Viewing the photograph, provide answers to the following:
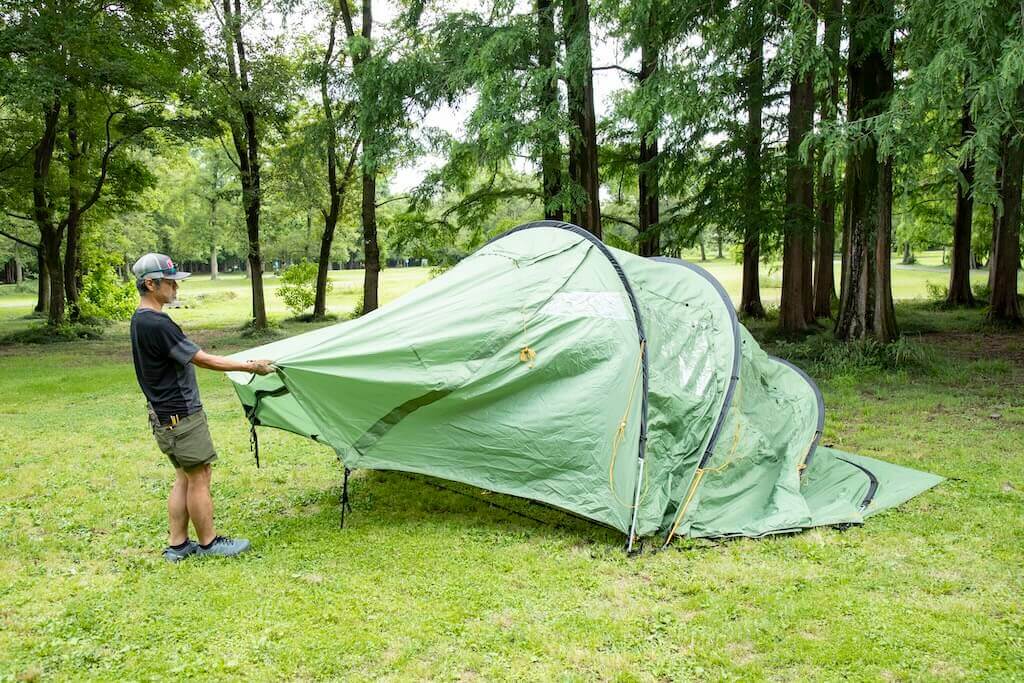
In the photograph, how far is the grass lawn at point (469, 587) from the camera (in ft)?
11.2

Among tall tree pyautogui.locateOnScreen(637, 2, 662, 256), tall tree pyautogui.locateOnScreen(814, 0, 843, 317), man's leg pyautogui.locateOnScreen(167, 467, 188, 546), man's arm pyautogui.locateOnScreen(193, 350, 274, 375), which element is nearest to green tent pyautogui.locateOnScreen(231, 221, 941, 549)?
man's arm pyautogui.locateOnScreen(193, 350, 274, 375)

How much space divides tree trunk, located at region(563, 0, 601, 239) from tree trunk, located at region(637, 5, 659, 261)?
867mm

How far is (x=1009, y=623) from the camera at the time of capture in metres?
3.65

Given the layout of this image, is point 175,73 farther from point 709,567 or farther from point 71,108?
point 709,567

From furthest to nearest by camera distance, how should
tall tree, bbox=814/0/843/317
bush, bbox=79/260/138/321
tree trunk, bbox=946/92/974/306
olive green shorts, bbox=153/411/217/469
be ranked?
1. bush, bbox=79/260/138/321
2. tree trunk, bbox=946/92/974/306
3. tall tree, bbox=814/0/843/317
4. olive green shorts, bbox=153/411/217/469

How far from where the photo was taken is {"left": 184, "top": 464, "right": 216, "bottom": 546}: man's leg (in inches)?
177

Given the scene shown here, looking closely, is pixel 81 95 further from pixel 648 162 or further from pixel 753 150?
pixel 753 150

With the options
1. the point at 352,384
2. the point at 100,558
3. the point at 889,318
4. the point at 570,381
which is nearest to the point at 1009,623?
the point at 570,381

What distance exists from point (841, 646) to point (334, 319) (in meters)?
20.2

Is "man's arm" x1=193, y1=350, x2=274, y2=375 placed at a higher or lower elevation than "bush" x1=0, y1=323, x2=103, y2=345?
higher

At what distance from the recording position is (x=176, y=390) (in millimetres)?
4375

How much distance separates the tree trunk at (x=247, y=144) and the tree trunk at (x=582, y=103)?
360 inches

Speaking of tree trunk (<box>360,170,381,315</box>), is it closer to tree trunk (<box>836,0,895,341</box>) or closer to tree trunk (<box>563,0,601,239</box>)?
tree trunk (<box>563,0,601,239</box>)

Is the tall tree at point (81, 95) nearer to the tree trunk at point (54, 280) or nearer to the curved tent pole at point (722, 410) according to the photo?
the tree trunk at point (54, 280)
